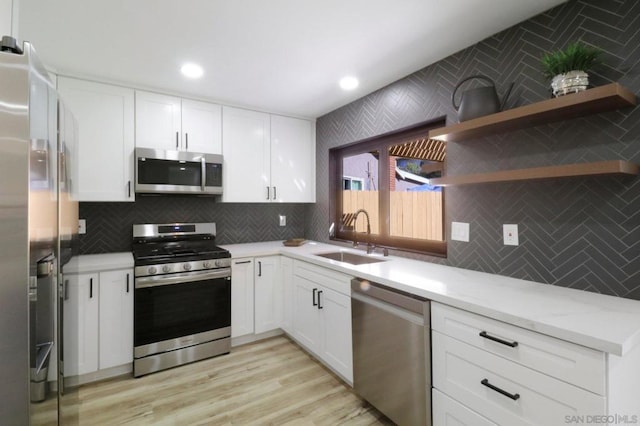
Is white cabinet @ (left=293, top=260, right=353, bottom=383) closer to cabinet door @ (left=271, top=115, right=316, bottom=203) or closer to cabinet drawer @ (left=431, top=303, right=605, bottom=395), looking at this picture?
cabinet drawer @ (left=431, top=303, right=605, bottom=395)

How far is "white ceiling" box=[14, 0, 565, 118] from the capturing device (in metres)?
1.61

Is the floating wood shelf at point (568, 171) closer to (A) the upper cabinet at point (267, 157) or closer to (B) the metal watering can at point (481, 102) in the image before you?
(B) the metal watering can at point (481, 102)

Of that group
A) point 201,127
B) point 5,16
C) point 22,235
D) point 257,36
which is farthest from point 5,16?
point 201,127

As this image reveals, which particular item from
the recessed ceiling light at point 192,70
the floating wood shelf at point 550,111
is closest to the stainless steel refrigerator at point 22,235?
the recessed ceiling light at point 192,70

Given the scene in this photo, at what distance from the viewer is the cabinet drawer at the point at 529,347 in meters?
1.00

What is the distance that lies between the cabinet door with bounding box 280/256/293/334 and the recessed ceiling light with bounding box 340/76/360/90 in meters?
1.68

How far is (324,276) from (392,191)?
3.40 feet

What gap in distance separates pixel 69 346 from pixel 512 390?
199 cm

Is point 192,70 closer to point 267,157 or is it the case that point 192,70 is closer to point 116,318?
point 267,157

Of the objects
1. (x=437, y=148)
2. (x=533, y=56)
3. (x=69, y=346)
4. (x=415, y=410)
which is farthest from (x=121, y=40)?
(x=415, y=410)

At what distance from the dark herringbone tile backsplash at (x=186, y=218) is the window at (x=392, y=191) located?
0.77m

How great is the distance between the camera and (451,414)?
145 cm

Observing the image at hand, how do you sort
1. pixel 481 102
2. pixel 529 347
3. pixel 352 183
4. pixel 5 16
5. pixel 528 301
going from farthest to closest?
pixel 352 183 → pixel 481 102 → pixel 528 301 → pixel 529 347 → pixel 5 16

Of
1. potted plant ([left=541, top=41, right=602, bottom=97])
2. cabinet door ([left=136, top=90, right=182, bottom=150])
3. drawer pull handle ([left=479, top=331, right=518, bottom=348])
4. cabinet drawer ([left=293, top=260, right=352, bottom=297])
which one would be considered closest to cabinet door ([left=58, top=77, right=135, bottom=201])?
cabinet door ([left=136, top=90, right=182, bottom=150])
